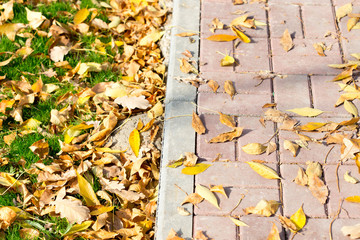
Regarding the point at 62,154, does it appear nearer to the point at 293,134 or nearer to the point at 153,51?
the point at 153,51

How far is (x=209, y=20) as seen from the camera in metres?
3.39

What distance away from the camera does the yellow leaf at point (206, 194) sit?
2414mm

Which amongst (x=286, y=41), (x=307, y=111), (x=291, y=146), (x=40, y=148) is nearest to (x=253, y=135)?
(x=291, y=146)

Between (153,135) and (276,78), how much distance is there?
839mm

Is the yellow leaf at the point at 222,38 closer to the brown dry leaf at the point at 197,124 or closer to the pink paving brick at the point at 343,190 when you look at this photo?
the brown dry leaf at the point at 197,124

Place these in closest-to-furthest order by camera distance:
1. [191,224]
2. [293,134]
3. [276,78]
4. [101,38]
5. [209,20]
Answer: [191,224] < [293,134] < [276,78] < [209,20] < [101,38]

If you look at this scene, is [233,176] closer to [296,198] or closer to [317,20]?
[296,198]

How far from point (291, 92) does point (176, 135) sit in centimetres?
76

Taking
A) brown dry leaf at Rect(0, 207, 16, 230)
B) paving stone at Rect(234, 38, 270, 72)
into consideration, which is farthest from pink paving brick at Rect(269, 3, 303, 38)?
brown dry leaf at Rect(0, 207, 16, 230)

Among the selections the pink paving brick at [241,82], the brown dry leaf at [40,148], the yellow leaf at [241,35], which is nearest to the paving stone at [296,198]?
the pink paving brick at [241,82]

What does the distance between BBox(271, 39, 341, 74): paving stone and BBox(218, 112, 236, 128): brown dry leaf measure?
513 millimetres

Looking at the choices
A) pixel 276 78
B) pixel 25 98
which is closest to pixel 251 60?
pixel 276 78

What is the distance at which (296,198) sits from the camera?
2424 millimetres

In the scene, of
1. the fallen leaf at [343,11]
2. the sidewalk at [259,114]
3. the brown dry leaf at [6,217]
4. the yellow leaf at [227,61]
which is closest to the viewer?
the sidewalk at [259,114]
